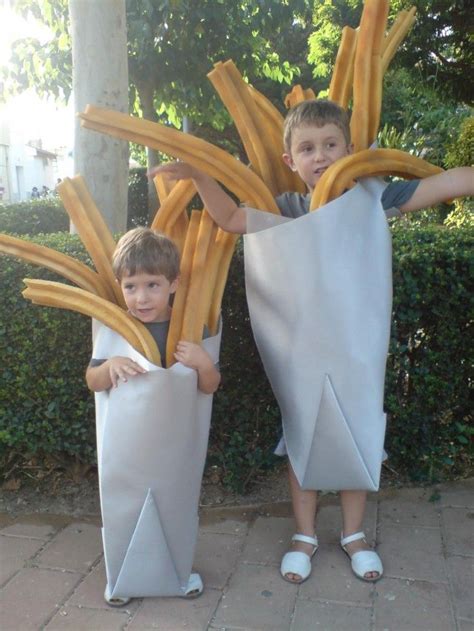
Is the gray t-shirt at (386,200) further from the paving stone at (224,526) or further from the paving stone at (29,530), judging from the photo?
the paving stone at (29,530)

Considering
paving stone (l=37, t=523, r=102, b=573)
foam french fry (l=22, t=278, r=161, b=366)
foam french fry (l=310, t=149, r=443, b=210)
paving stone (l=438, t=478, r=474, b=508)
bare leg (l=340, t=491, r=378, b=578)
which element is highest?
foam french fry (l=310, t=149, r=443, b=210)

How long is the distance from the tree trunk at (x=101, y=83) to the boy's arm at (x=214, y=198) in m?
1.94

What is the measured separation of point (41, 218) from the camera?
6.45 meters

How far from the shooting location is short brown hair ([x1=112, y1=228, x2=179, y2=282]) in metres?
2.08

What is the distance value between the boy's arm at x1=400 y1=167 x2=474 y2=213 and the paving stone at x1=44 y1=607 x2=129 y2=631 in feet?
6.10

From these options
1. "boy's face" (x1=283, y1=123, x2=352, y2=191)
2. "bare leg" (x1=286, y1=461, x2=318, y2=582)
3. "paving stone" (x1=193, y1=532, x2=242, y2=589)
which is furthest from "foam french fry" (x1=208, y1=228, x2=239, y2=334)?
"paving stone" (x1=193, y1=532, x2=242, y2=589)

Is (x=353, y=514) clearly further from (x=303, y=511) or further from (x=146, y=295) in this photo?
(x=146, y=295)

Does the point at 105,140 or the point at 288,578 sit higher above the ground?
the point at 105,140

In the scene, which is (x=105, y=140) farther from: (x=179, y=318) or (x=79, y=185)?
(x=179, y=318)

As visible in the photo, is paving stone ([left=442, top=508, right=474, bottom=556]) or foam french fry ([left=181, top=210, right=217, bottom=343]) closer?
foam french fry ([left=181, top=210, right=217, bottom=343])

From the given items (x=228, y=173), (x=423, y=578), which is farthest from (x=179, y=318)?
(x=423, y=578)

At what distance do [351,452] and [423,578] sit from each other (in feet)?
2.12

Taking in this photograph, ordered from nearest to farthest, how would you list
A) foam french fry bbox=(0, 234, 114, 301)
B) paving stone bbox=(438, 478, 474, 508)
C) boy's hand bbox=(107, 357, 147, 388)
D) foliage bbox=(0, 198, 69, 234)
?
boy's hand bbox=(107, 357, 147, 388)
foam french fry bbox=(0, 234, 114, 301)
paving stone bbox=(438, 478, 474, 508)
foliage bbox=(0, 198, 69, 234)

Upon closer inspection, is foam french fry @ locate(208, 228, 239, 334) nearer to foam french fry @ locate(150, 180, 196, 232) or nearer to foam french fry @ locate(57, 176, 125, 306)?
foam french fry @ locate(150, 180, 196, 232)
